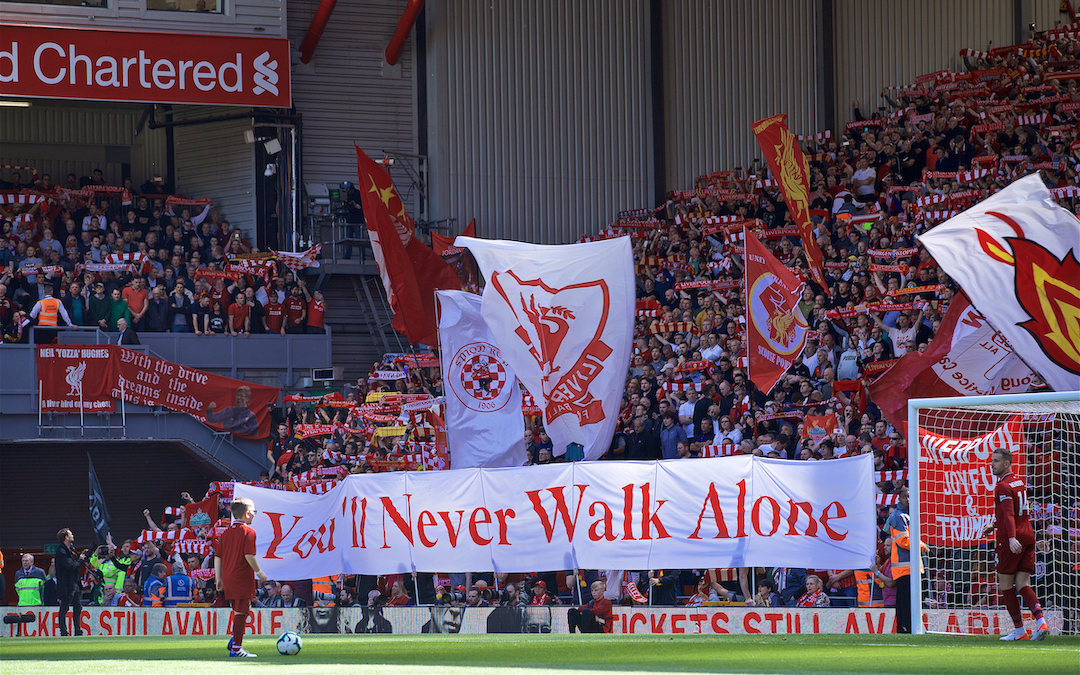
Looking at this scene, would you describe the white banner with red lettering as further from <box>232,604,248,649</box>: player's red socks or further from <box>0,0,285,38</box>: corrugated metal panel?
<box>0,0,285,38</box>: corrugated metal panel

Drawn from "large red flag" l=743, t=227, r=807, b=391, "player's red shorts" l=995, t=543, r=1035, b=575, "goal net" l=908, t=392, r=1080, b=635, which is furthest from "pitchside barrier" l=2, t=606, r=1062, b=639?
"large red flag" l=743, t=227, r=807, b=391

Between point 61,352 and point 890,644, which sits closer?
point 890,644

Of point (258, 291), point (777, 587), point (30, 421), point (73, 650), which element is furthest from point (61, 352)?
point (777, 587)

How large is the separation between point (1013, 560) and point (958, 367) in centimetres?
571

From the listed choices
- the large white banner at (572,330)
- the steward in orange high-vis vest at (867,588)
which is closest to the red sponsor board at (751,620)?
the steward in orange high-vis vest at (867,588)

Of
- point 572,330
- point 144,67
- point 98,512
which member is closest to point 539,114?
point 144,67

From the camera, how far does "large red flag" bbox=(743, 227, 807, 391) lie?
741 inches

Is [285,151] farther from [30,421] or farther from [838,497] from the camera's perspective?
[838,497]

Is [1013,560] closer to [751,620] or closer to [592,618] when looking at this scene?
[751,620]

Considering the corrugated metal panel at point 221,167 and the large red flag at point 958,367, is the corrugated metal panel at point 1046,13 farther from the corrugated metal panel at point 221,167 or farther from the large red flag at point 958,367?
the corrugated metal panel at point 221,167

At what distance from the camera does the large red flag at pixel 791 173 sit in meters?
19.9

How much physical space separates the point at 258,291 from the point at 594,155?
9.38 metres

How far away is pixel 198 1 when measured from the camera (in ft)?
107

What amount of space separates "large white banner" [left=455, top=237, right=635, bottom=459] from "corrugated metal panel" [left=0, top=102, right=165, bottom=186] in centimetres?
1962
